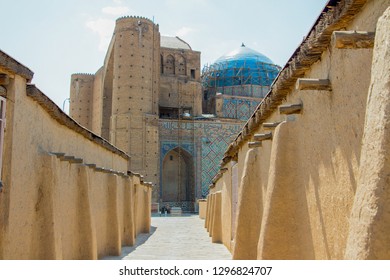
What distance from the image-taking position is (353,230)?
7.80 feet

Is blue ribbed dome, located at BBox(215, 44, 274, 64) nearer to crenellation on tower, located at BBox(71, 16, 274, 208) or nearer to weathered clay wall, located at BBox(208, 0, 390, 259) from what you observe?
crenellation on tower, located at BBox(71, 16, 274, 208)

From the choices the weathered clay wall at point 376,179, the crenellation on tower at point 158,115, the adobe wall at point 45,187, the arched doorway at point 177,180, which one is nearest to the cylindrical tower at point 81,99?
the crenellation on tower at point 158,115

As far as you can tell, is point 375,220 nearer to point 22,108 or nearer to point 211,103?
point 22,108

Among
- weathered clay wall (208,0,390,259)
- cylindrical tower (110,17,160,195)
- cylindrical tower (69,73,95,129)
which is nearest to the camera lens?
weathered clay wall (208,0,390,259)

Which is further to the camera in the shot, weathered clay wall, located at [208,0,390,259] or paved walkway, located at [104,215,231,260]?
paved walkway, located at [104,215,231,260]

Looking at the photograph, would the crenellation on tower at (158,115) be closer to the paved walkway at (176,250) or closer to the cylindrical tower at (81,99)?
the cylindrical tower at (81,99)

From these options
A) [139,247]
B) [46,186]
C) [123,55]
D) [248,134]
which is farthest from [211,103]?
[46,186]

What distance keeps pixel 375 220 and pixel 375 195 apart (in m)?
0.12

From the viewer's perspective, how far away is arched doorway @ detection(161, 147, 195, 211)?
1378 inches

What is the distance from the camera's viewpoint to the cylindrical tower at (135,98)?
32375 mm

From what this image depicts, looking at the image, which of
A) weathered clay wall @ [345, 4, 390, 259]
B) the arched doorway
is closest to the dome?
the arched doorway

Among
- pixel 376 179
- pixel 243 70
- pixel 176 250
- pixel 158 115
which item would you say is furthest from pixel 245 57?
pixel 376 179

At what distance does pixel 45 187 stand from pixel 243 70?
117 ft

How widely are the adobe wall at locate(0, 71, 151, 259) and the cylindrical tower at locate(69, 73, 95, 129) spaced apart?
30.0m
